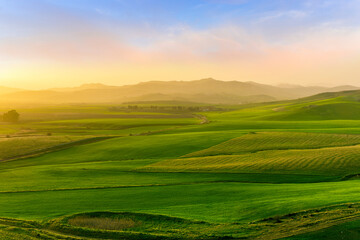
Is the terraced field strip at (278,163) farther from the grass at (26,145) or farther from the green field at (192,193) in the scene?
the grass at (26,145)

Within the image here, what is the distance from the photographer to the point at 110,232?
18031 mm

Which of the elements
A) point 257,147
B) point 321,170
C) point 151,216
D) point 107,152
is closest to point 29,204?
point 151,216

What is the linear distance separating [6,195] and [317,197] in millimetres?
33069

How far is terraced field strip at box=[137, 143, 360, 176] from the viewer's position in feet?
113

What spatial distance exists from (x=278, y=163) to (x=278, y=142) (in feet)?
60.5

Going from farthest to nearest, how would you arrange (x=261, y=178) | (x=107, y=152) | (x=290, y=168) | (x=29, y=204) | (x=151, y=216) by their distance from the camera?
(x=107, y=152)
(x=290, y=168)
(x=261, y=178)
(x=29, y=204)
(x=151, y=216)

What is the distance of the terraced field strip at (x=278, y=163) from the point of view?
113ft

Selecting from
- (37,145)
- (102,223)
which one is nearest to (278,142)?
(102,223)

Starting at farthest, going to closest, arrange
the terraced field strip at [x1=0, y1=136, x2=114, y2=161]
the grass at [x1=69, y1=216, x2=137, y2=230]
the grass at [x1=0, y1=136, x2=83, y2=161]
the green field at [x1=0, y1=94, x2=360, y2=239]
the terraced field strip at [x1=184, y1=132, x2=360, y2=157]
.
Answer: the grass at [x1=0, y1=136, x2=83, y2=161] → the terraced field strip at [x1=0, y1=136, x2=114, y2=161] → the terraced field strip at [x1=184, y1=132, x2=360, y2=157] → the grass at [x1=69, y1=216, x2=137, y2=230] → the green field at [x1=0, y1=94, x2=360, y2=239]

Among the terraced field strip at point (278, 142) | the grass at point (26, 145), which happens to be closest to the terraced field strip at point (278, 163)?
the terraced field strip at point (278, 142)

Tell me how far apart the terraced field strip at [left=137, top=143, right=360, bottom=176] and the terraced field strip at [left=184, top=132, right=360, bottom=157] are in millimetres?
5836

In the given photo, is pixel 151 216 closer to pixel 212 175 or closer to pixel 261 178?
pixel 212 175

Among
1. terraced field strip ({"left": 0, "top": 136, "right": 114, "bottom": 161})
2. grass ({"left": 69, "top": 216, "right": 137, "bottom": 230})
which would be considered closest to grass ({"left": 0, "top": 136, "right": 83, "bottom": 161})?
terraced field strip ({"left": 0, "top": 136, "right": 114, "bottom": 161})

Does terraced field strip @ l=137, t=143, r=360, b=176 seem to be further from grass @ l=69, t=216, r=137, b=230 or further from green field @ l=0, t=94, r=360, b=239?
grass @ l=69, t=216, r=137, b=230
